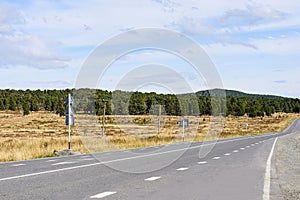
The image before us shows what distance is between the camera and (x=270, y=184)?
14102mm

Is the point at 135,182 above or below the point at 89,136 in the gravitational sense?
below

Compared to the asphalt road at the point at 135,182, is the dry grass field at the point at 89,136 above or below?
above

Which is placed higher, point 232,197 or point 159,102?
point 159,102

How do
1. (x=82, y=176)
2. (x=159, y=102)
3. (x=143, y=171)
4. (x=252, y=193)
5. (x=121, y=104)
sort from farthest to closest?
1. (x=159, y=102)
2. (x=121, y=104)
3. (x=143, y=171)
4. (x=82, y=176)
5. (x=252, y=193)

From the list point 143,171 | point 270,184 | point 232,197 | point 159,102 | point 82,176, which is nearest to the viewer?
point 232,197

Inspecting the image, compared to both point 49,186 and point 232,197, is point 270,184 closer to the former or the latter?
point 232,197

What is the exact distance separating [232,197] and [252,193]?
93cm

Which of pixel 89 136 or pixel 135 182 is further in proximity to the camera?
pixel 89 136

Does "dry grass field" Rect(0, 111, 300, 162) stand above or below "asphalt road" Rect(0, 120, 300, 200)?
above

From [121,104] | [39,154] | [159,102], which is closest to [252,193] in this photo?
[39,154]

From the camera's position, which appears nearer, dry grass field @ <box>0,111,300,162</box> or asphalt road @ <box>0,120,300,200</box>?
asphalt road @ <box>0,120,300,200</box>

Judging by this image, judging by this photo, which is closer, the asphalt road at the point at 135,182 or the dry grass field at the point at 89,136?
the asphalt road at the point at 135,182

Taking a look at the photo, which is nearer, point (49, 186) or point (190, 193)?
point (190, 193)

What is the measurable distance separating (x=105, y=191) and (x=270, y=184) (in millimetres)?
4597
